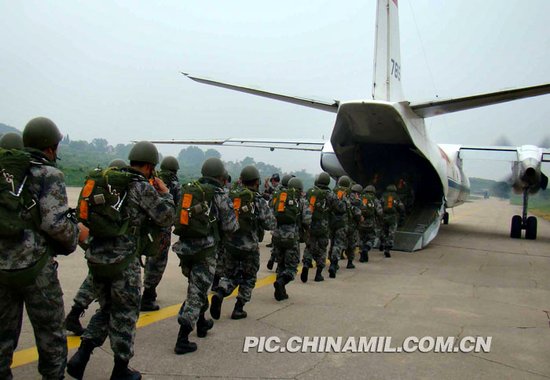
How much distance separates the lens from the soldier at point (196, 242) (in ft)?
12.9

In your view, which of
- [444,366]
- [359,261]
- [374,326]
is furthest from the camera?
[359,261]

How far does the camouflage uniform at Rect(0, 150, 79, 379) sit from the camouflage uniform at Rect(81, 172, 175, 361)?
41cm

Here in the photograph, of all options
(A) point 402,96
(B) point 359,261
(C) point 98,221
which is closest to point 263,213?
(C) point 98,221

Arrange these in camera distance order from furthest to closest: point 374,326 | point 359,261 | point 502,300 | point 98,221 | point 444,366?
point 359,261, point 502,300, point 374,326, point 444,366, point 98,221

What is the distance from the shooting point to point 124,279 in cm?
324

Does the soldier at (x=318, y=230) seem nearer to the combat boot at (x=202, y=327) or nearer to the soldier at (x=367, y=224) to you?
the soldier at (x=367, y=224)

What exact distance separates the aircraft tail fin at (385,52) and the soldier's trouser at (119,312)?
7.59 meters

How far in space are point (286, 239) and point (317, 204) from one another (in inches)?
50.6

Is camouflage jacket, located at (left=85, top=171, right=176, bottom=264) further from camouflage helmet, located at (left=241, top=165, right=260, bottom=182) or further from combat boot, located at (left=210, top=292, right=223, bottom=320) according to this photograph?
camouflage helmet, located at (left=241, top=165, right=260, bottom=182)

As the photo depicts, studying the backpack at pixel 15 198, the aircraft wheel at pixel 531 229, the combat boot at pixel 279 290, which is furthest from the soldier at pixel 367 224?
the aircraft wheel at pixel 531 229

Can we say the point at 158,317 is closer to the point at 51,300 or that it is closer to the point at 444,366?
the point at 51,300

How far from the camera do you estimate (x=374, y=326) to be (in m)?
4.82

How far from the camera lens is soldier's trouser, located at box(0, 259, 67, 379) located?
2.72m

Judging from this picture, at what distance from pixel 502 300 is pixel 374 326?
270 cm
